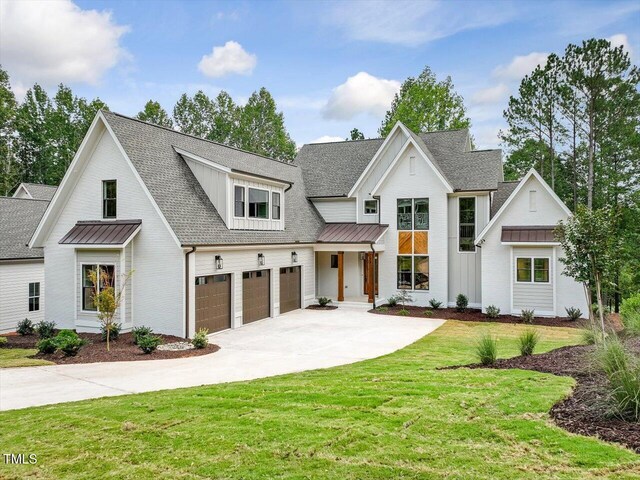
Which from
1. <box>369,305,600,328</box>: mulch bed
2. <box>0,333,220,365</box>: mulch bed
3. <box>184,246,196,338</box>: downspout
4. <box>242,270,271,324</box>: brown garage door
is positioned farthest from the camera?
<box>369,305,600,328</box>: mulch bed

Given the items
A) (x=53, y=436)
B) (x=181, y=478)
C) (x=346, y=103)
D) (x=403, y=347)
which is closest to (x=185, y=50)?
(x=403, y=347)

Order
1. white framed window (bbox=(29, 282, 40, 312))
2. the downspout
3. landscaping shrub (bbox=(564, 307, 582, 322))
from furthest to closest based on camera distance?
white framed window (bbox=(29, 282, 40, 312)), landscaping shrub (bbox=(564, 307, 582, 322)), the downspout

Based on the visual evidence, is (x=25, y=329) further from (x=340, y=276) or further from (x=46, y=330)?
(x=340, y=276)

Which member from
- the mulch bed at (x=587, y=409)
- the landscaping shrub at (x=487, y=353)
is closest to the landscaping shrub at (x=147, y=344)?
the landscaping shrub at (x=487, y=353)

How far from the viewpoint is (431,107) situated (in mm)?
41438

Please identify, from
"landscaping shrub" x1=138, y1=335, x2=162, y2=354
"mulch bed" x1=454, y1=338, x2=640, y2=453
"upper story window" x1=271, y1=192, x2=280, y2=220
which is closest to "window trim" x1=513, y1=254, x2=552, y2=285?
"upper story window" x1=271, y1=192, x2=280, y2=220

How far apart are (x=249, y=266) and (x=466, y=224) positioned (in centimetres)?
1121

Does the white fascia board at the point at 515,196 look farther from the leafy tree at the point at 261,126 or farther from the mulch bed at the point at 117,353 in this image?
the leafy tree at the point at 261,126

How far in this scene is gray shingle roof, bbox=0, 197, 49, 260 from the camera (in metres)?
20.8

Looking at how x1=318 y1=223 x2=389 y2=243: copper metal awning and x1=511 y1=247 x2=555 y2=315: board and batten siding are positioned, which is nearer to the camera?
x1=511 y1=247 x2=555 y2=315: board and batten siding

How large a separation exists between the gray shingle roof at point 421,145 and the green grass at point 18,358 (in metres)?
16.4

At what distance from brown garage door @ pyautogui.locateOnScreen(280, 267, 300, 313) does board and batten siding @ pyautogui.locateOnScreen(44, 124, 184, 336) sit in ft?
22.1

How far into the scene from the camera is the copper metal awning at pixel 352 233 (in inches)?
904

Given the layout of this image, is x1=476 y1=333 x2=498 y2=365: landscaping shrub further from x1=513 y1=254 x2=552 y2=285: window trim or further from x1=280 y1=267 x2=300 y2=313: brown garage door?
x1=280 y1=267 x2=300 y2=313: brown garage door
